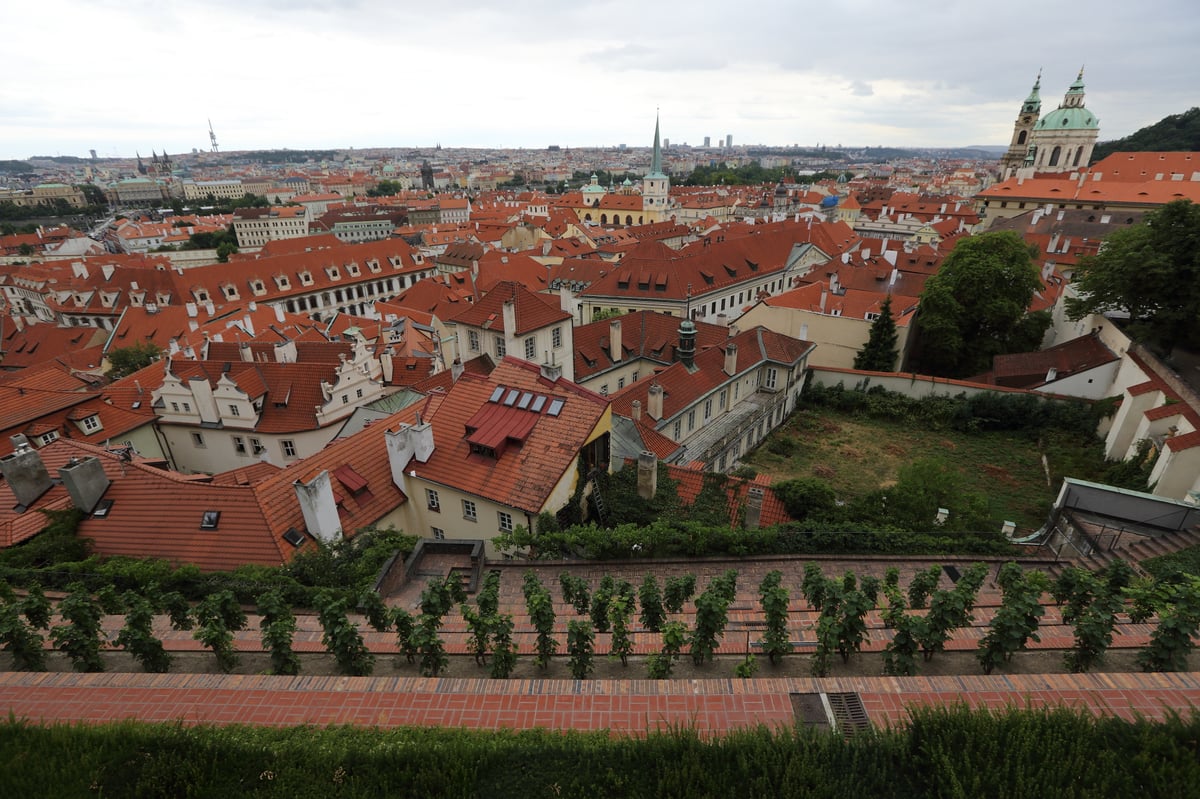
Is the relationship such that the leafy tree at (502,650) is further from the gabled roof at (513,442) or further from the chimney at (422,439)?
the chimney at (422,439)

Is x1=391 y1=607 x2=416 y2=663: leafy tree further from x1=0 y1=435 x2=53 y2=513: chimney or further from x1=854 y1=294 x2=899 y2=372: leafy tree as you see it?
x1=854 y1=294 x2=899 y2=372: leafy tree

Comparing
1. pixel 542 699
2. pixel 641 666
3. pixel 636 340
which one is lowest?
pixel 636 340

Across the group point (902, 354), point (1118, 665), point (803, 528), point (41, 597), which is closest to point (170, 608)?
point (41, 597)

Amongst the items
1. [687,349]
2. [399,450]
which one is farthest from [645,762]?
[687,349]

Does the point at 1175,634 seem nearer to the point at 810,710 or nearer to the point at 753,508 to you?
the point at 810,710

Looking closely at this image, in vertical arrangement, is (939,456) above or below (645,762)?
below

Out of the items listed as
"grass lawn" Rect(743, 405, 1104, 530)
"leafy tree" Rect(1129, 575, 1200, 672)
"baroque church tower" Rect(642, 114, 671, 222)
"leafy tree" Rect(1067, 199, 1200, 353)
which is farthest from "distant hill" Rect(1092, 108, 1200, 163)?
"leafy tree" Rect(1129, 575, 1200, 672)

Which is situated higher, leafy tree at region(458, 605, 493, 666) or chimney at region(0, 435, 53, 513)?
leafy tree at region(458, 605, 493, 666)
